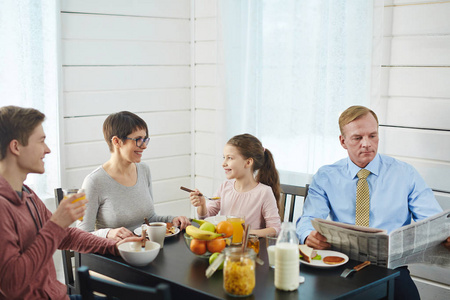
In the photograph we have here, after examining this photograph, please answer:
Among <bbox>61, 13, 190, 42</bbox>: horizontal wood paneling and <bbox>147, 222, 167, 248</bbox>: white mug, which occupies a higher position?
<bbox>61, 13, 190, 42</bbox>: horizontal wood paneling

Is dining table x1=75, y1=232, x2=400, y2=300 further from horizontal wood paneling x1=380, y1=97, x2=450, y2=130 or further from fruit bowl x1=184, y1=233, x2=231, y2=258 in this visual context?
horizontal wood paneling x1=380, y1=97, x2=450, y2=130

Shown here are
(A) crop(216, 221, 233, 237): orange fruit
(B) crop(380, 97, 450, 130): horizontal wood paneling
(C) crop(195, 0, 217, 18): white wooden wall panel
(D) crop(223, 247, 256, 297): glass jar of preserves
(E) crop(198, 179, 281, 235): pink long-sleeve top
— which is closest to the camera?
(D) crop(223, 247, 256, 297): glass jar of preserves

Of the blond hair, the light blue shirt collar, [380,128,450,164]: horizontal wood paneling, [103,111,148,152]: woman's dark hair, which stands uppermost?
the blond hair

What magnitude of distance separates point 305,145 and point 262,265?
1.42 metres

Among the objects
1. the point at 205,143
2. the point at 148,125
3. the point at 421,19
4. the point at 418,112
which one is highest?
the point at 421,19

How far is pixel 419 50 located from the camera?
2.74 meters

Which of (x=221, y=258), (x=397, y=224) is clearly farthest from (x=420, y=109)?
(x=221, y=258)

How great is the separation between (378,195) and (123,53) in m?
1.89

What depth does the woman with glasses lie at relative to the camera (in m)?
2.46

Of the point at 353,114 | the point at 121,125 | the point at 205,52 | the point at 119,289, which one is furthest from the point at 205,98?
the point at 119,289

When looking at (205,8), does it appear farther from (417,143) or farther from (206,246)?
(206,246)

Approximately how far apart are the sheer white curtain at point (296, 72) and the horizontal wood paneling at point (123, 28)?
0.43 metres

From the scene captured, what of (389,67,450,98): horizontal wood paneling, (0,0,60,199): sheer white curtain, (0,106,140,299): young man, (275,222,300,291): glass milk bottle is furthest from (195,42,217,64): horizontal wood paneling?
(275,222,300,291): glass milk bottle

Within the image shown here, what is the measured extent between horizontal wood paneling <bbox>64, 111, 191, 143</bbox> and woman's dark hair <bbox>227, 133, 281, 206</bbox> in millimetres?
1105
